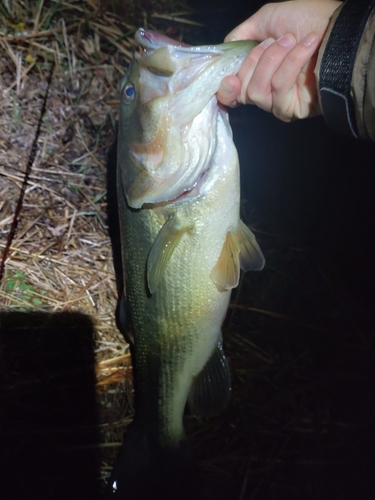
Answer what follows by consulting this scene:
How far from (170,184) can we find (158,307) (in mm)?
615

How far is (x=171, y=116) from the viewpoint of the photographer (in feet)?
5.34

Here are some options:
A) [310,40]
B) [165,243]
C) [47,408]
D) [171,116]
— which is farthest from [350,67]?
[47,408]

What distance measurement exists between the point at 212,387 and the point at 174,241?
2.83 feet

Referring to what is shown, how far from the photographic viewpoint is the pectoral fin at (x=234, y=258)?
1.89 metres

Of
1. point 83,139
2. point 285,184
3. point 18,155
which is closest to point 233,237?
point 285,184

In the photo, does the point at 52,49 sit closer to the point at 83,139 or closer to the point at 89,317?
the point at 83,139

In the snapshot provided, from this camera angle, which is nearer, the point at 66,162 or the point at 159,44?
the point at 159,44

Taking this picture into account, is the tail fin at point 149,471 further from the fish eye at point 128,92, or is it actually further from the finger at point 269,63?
the finger at point 269,63

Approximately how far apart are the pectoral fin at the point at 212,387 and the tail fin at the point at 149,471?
264 millimetres

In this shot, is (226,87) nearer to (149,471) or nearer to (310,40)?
(310,40)

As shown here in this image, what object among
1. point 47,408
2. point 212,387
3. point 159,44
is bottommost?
point 47,408

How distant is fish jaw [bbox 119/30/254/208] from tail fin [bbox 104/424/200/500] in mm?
1344

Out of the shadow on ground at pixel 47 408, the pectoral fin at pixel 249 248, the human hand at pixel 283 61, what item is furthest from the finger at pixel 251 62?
the shadow on ground at pixel 47 408

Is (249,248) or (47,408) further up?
(249,248)
